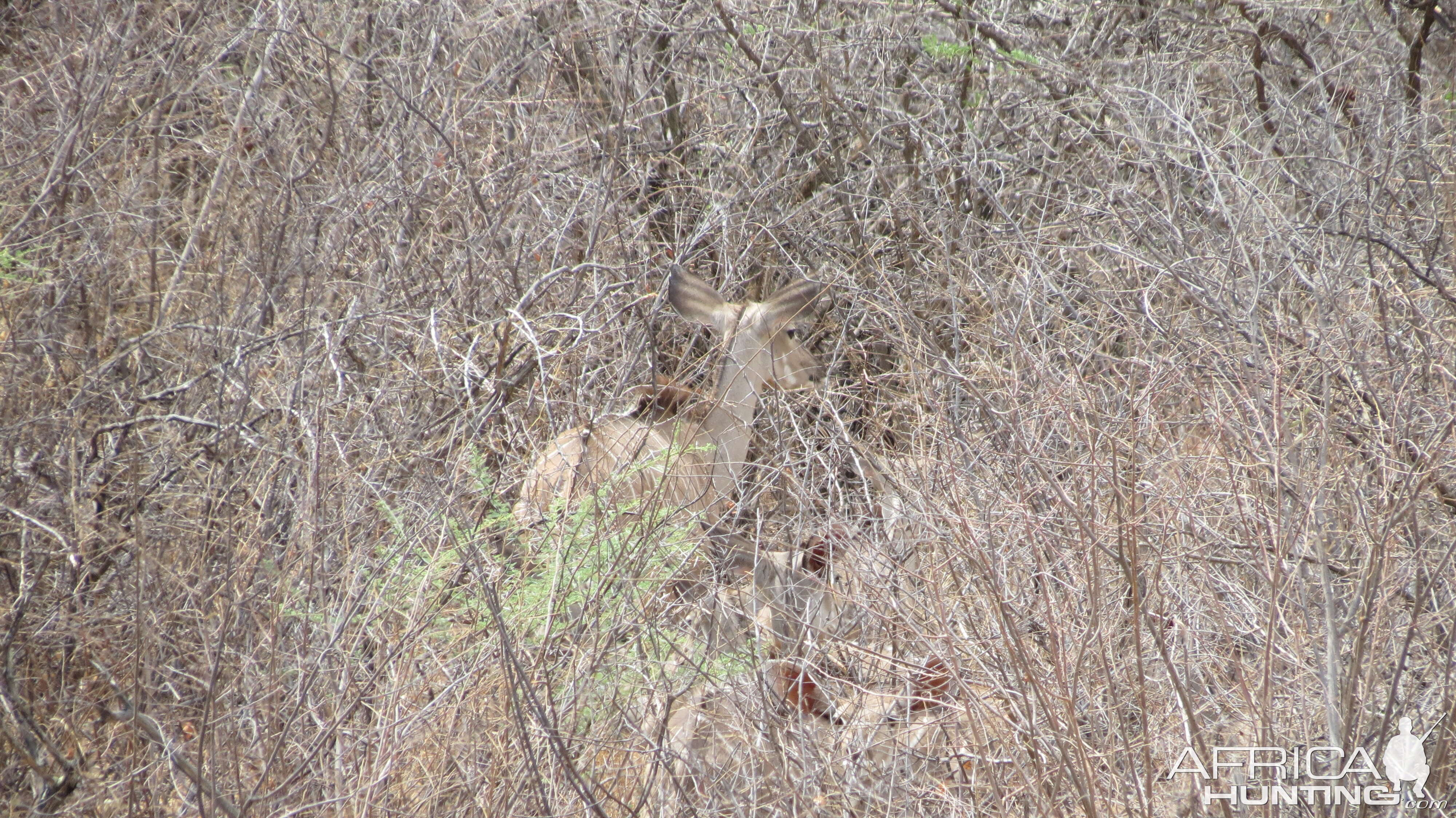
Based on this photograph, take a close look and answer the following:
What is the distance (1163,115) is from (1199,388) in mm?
1750

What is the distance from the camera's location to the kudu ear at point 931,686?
2996mm

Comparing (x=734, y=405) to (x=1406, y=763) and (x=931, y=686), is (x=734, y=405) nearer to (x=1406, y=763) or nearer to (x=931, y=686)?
(x=931, y=686)

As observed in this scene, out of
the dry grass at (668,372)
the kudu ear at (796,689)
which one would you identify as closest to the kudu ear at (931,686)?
the dry grass at (668,372)

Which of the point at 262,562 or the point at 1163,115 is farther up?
the point at 1163,115

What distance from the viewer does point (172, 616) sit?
3475 millimetres

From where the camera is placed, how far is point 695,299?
5.04 m

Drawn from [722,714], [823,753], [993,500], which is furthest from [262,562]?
[993,500]

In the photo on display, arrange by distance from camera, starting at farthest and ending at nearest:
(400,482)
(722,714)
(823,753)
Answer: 1. (400,482)
2. (722,714)
3. (823,753)

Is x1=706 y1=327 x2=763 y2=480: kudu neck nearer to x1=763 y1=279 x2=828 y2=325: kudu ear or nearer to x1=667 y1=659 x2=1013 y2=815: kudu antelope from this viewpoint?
x1=763 y1=279 x2=828 y2=325: kudu ear

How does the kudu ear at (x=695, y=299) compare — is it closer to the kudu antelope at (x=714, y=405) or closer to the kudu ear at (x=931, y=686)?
the kudu antelope at (x=714, y=405)

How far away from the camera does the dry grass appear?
2871 mm

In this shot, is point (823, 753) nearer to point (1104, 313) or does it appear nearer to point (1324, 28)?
point (1104, 313)

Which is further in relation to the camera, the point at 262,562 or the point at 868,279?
the point at 868,279

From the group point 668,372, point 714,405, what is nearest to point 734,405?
point 714,405
